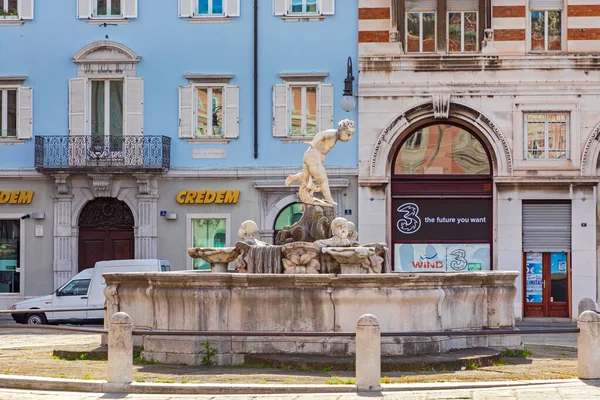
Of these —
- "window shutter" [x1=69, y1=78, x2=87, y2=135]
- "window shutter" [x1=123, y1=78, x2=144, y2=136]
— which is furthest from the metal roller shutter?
"window shutter" [x1=69, y1=78, x2=87, y2=135]

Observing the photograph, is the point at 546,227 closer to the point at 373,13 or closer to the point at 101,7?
the point at 373,13

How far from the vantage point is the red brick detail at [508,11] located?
114 feet

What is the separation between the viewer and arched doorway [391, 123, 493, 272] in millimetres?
35062

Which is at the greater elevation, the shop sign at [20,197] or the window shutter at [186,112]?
the window shutter at [186,112]

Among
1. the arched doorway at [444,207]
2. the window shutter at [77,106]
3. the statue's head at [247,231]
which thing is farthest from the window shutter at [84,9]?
the statue's head at [247,231]

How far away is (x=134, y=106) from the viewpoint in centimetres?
3591

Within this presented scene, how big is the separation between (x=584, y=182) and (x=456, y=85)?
4182mm

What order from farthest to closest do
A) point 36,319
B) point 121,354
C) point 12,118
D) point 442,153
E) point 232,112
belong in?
1. point 12,118
2. point 232,112
3. point 442,153
4. point 36,319
5. point 121,354

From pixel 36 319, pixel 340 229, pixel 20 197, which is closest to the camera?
pixel 340 229

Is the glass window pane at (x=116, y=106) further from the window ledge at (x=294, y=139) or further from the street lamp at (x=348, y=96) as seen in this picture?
the street lamp at (x=348, y=96)

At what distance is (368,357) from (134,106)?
72.9 feet

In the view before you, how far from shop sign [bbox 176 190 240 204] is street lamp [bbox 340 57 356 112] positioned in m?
3.70

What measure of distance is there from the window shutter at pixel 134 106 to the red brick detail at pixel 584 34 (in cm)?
1149

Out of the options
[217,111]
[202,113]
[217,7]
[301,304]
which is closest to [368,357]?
[301,304]
